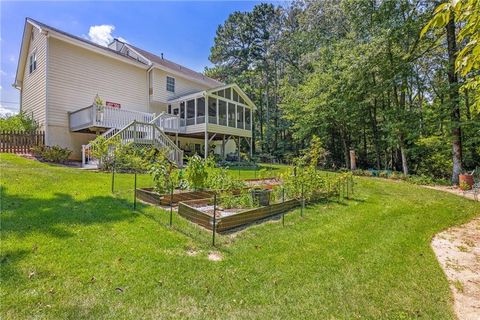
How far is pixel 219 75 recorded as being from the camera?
28672 mm

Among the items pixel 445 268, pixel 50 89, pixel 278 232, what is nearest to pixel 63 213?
pixel 278 232

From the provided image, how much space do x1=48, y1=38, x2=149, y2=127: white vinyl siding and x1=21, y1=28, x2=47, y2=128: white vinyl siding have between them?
1.51 ft

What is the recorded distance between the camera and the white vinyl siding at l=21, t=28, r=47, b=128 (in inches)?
484

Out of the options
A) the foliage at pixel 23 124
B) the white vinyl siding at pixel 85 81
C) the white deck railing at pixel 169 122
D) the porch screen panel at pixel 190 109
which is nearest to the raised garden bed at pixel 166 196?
the white deck railing at pixel 169 122

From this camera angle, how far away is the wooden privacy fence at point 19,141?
36.6 feet

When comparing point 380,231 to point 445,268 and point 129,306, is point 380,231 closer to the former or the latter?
point 445,268

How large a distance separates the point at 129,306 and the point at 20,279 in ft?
4.01

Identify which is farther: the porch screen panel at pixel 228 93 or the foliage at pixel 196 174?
the porch screen panel at pixel 228 93

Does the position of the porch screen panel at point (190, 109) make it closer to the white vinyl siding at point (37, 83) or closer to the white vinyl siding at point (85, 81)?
the white vinyl siding at point (85, 81)

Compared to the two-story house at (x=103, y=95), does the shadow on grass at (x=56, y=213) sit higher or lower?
lower

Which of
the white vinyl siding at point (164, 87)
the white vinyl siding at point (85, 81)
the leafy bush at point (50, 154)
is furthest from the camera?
the white vinyl siding at point (164, 87)

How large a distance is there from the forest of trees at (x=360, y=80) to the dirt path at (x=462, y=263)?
2204mm

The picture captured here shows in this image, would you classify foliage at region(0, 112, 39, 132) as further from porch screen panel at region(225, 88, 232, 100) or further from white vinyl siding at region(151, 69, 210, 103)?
porch screen panel at region(225, 88, 232, 100)

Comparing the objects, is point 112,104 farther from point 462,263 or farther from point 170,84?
point 462,263
